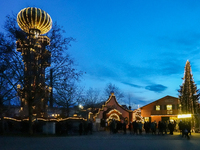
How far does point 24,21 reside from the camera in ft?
126

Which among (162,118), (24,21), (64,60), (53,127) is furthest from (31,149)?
(162,118)

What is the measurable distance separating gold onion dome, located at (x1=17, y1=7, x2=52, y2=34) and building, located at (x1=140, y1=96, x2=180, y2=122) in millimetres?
28773

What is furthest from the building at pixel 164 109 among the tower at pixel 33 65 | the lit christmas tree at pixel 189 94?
the tower at pixel 33 65

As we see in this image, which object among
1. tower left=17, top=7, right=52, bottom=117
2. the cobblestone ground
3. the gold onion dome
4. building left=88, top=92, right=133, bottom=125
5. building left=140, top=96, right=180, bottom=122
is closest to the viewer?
the cobblestone ground

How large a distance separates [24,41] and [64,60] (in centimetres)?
465

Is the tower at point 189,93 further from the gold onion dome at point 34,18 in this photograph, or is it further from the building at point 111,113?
the gold onion dome at point 34,18

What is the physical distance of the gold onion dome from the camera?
38.2 metres

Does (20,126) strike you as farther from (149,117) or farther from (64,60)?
(149,117)

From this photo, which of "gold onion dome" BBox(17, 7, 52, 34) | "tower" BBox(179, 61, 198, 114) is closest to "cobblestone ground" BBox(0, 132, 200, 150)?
"tower" BBox(179, 61, 198, 114)

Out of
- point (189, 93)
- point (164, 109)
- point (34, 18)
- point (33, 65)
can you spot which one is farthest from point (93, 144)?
point (164, 109)

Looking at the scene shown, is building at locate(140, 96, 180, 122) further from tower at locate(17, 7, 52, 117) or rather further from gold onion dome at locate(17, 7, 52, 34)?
tower at locate(17, 7, 52, 117)

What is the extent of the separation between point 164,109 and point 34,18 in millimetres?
32243

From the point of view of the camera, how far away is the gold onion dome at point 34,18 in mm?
38250

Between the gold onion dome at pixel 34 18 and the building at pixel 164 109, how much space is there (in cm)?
2877
